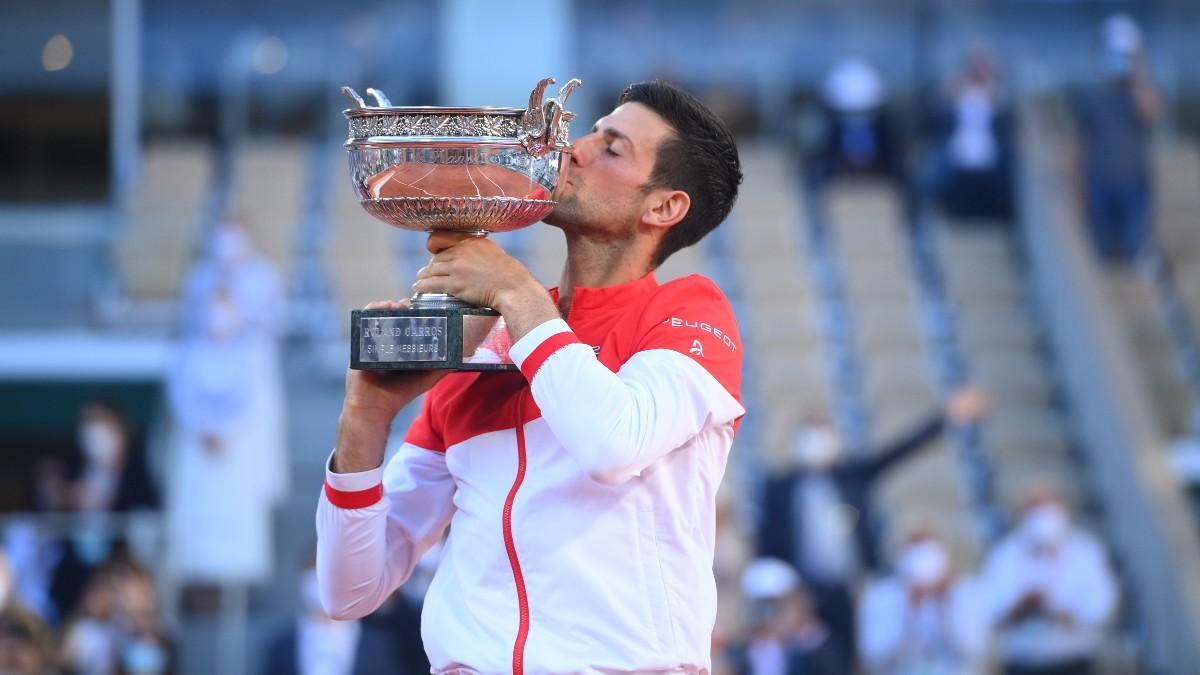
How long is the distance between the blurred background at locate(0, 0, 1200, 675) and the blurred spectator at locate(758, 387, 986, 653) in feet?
0.06

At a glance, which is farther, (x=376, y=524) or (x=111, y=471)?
(x=111, y=471)

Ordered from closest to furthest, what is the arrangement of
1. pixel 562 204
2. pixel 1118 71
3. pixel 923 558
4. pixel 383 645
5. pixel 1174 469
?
1. pixel 562 204
2. pixel 383 645
3. pixel 923 558
4. pixel 1174 469
5. pixel 1118 71

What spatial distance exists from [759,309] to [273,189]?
3014mm

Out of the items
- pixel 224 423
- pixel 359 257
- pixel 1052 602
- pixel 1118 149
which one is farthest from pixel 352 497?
pixel 1118 149

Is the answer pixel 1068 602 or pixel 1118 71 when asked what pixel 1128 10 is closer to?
pixel 1118 71

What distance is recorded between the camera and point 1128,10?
41.5 feet

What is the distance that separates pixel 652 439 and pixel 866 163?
32.6ft

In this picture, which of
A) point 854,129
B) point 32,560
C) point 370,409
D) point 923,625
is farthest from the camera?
point 854,129

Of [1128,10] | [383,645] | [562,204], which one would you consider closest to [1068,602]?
[383,645]

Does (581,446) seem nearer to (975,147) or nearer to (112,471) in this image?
(112,471)

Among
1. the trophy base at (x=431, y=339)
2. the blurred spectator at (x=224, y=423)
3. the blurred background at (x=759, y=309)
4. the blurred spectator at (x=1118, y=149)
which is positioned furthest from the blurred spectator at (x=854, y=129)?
the trophy base at (x=431, y=339)

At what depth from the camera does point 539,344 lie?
2.57 meters

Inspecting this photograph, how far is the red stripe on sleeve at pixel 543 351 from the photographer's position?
2559 millimetres

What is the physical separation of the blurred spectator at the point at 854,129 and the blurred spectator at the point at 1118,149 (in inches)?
48.8
